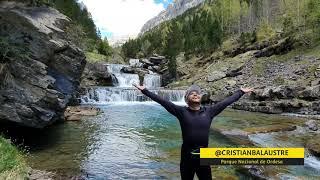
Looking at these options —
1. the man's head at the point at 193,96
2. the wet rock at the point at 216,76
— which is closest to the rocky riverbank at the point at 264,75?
the wet rock at the point at 216,76

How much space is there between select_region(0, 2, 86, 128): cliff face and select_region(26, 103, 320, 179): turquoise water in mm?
2082

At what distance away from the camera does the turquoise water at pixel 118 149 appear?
14703mm

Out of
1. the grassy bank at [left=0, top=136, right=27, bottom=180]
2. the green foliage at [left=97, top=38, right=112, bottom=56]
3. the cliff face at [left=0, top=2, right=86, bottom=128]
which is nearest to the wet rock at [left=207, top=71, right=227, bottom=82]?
the cliff face at [left=0, top=2, right=86, bottom=128]

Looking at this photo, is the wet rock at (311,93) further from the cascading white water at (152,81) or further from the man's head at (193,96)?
the cascading white water at (152,81)

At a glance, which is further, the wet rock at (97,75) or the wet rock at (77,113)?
the wet rock at (97,75)

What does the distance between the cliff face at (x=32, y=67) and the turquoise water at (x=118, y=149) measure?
2.08 metres

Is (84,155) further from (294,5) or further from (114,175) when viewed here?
(294,5)

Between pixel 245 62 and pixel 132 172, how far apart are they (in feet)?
Answer: 160

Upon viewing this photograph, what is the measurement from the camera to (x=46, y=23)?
19.3 metres

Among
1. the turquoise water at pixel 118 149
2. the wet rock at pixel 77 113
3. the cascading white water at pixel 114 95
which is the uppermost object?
the cascading white water at pixel 114 95

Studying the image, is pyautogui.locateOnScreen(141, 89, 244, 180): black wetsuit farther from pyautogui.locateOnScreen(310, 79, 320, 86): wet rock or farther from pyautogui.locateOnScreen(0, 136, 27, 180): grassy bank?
pyautogui.locateOnScreen(310, 79, 320, 86): wet rock

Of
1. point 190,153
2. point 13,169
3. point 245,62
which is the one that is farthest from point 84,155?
point 245,62

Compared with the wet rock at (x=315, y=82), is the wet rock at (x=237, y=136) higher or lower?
lower

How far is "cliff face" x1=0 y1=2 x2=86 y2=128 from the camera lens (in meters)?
16.0
